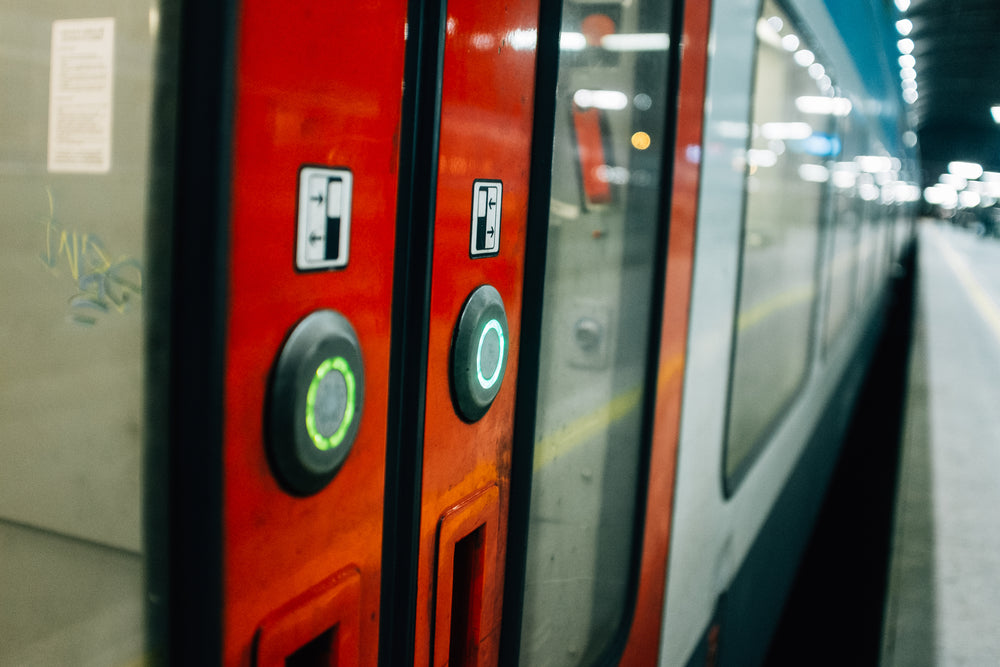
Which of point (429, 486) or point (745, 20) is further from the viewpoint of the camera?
point (745, 20)

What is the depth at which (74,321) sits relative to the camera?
0.57 metres

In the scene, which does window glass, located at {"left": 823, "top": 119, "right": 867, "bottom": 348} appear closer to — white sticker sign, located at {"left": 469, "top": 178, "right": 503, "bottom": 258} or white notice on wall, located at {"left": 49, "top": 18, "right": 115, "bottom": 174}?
white sticker sign, located at {"left": 469, "top": 178, "right": 503, "bottom": 258}

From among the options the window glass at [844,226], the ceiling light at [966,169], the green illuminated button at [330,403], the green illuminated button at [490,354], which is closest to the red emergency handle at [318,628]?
the green illuminated button at [330,403]

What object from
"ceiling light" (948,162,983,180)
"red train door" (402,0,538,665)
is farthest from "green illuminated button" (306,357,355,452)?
"ceiling light" (948,162,983,180)

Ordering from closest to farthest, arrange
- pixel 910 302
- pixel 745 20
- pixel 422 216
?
pixel 422 216 < pixel 745 20 < pixel 910 302

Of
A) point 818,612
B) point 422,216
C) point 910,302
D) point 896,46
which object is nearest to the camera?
point 422,216

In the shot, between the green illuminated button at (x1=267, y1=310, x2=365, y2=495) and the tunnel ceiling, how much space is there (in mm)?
15638

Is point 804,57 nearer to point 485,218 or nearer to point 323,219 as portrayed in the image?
point 485,218

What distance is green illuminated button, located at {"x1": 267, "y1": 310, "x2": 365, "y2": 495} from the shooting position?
60cm

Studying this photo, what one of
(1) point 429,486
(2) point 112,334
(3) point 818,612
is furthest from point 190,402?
(3) point 818,612

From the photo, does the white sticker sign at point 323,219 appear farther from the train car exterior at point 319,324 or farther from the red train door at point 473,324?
the red train door at point 473,324

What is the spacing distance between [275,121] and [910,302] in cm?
1914

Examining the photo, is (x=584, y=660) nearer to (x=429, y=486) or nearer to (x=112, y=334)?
(x=429, y=486)

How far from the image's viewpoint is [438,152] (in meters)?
0.73
